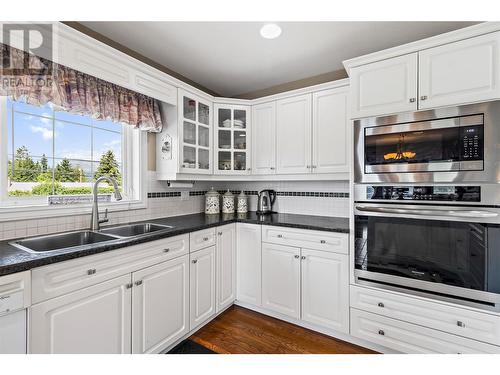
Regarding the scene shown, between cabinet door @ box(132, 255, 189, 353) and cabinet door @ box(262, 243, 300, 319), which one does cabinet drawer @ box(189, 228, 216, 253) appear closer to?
cabinet door @ box(132, 255, 189, 353)

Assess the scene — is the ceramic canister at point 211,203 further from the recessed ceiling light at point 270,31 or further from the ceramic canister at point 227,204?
the recessed ceiling light at point 270,31

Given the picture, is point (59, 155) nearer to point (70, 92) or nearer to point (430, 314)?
point (70, 92)

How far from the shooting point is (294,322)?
221cm

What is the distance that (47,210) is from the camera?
1670 millimetres

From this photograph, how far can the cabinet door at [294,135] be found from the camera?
95.4 inches

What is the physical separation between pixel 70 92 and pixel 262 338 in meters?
2.32

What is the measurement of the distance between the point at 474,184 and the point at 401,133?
0.52 meters

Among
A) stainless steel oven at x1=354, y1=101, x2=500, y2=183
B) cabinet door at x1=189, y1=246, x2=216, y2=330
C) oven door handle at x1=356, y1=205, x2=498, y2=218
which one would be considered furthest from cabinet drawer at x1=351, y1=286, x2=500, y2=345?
cabinet door at x1=189, y1=246, x2=216, y2=330

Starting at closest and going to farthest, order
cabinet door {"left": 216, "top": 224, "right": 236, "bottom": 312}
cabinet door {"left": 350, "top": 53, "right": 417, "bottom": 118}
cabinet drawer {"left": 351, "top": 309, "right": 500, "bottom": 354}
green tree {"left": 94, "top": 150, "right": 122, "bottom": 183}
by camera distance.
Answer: cabinet drawer {"left": 351, "top": 309, "right": 500, "bottom": 354}
cabinet door {"left": 350, "top": 53, "right": 417, "bottom": 118}
green tree {"left": 94, "top": 150, "right": 122, "bottom": 183}
cabinet door {"left": 216, "top": 224, "right": 236, "bottom": 312}

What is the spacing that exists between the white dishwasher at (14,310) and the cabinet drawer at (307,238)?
1664 millimetres

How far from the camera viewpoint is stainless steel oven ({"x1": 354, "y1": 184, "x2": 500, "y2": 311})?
1483mm

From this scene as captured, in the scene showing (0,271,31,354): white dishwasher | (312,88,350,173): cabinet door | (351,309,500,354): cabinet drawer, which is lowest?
(351,309,500,354): cabinet drawer

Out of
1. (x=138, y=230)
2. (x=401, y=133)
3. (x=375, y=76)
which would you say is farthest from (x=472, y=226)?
(x=138, y=230)

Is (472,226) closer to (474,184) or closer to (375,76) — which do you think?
(474,184)
